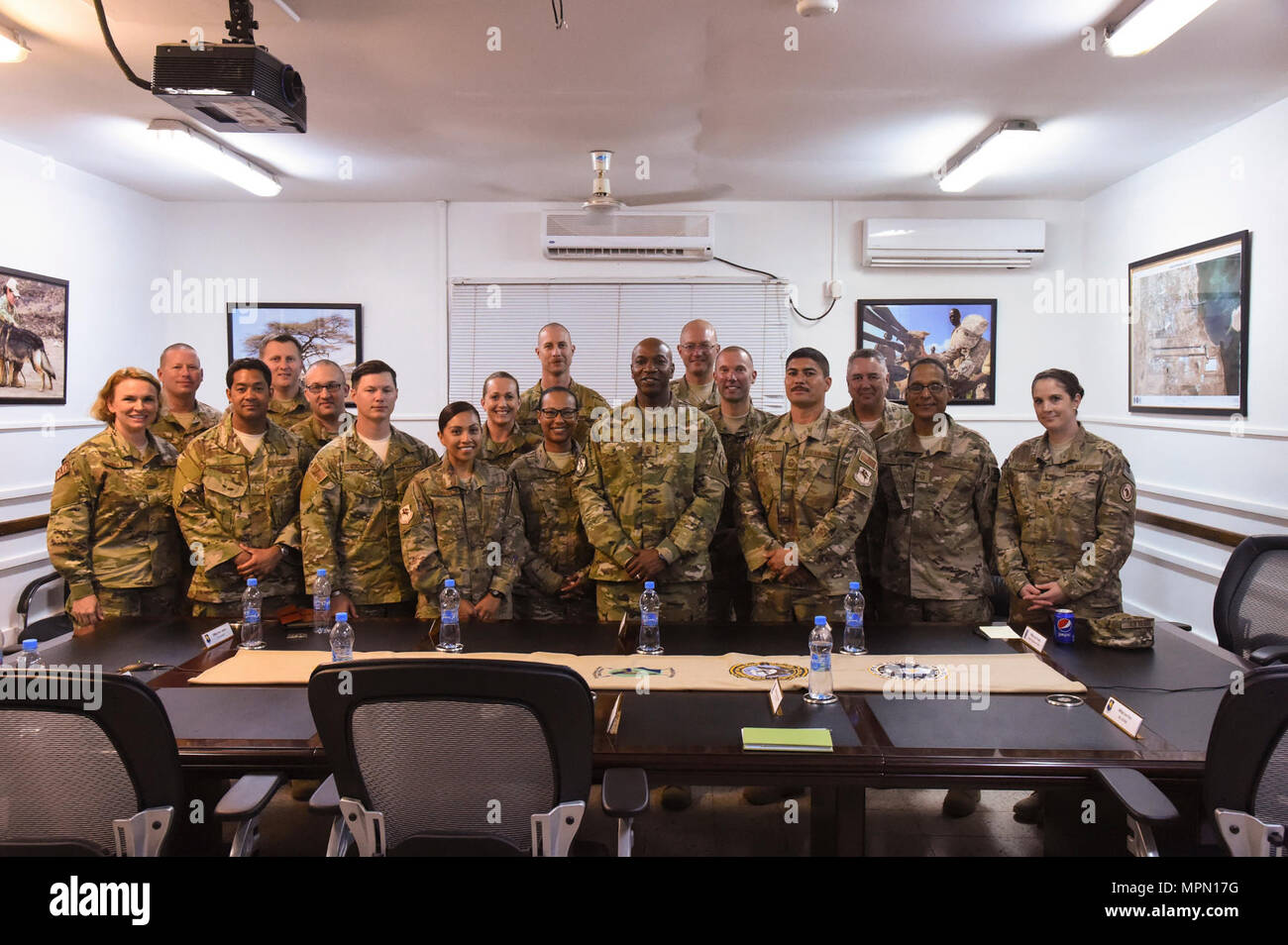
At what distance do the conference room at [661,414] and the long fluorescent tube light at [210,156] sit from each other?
0.04 meters

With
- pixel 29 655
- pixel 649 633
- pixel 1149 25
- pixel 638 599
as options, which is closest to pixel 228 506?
pixel 29 655

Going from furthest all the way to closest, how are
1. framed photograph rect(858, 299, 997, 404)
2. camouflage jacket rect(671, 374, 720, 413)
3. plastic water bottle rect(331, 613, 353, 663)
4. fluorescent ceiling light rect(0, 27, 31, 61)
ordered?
framed photograph rect(858, 299, 997, 404) → camouflage jacket rect(671, 374, 720, 413) → fluorescent ceiling light rect(0, 27, 31, 61) → plastic water bottle rect(331, 613, 353, 663)

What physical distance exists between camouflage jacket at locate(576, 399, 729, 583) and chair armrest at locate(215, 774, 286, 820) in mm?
1742

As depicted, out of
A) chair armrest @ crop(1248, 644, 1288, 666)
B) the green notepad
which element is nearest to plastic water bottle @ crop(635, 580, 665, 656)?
the green notepad

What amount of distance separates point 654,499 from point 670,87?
6.43ft

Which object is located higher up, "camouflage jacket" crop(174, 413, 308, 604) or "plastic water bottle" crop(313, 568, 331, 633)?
"camouflage jacket" crop(174, 413, 308, 604)

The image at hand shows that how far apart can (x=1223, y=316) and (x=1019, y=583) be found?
2.48 metres

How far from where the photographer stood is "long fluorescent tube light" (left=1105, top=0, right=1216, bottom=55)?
295 centimetres

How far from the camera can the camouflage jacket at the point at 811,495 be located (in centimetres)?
321

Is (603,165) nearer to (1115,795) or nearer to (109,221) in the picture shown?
(109,221)

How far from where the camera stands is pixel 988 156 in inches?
185

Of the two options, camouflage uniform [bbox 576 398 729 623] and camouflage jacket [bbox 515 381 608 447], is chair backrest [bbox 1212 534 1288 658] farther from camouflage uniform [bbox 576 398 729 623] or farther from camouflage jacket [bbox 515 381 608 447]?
camouflage jacket [bbox 515 381 608 447]

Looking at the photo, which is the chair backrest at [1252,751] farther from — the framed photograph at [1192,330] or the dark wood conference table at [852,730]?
the framed photograph at [1192,330]
